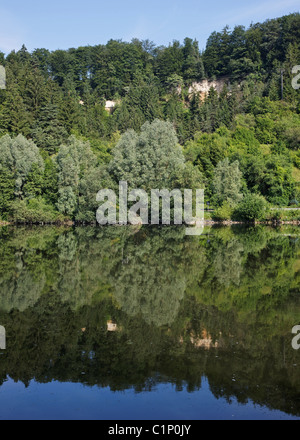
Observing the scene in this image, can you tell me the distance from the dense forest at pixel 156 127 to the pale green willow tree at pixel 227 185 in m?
0.09

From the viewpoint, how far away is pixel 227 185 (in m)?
37.8

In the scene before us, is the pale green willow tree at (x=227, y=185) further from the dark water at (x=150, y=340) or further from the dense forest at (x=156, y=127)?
the dark water at (x=150, y=340)

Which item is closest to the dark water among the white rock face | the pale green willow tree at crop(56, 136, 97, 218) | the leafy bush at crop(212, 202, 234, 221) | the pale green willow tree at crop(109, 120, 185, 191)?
the pale green willow tree at crop(109, 120, 185, 191)

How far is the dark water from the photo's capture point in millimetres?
5902

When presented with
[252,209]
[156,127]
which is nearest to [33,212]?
[156,127]

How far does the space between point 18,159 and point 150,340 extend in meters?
32.5

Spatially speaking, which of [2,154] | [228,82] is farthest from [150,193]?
[228,82]

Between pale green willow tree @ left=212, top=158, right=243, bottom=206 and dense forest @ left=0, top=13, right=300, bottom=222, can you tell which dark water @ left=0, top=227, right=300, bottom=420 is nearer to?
dense forest @ left=0, top=13, right=300, bottom=222

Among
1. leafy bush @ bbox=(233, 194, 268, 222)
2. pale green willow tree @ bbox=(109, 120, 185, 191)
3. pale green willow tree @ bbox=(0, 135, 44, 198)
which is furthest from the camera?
pale green willow tree @ bbox=(0, 135, 44, 198)

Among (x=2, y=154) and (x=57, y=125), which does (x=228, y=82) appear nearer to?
(x=57, y=125)

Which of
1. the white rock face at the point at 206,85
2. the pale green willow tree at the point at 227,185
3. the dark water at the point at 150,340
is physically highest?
the white rock face at the point at 206,85

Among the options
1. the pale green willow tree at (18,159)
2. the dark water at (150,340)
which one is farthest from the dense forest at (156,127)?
the dark water at (150,340)

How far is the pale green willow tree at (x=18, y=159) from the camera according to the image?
37709mm

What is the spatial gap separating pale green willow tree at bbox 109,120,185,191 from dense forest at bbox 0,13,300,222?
0.08 meters
